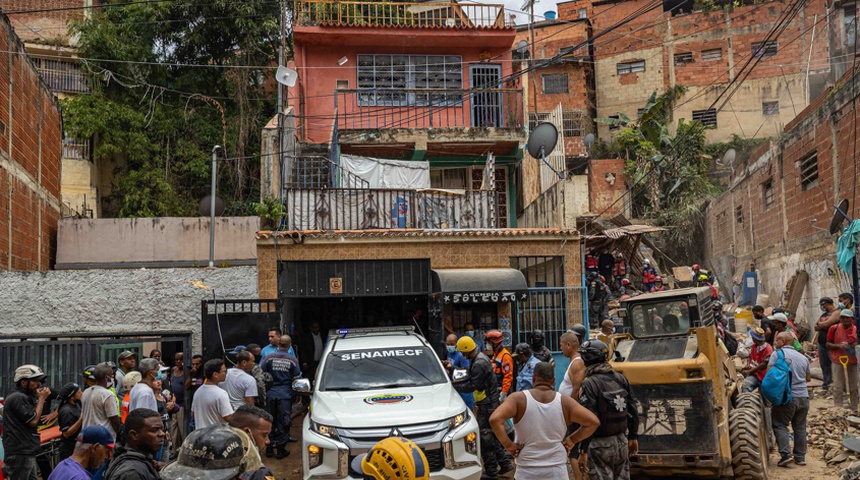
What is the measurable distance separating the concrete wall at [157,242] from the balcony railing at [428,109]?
4.06 m

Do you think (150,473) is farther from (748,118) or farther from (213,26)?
(748,118)

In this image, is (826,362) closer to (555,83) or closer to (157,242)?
(157,242)

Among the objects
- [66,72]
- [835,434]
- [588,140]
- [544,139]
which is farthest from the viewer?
[588,140]

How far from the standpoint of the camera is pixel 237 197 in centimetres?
2547

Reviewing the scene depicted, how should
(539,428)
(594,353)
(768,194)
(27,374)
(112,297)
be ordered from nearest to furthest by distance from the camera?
1. (539,428)
2. (594,353)
3. (27,374)
4. (112,297)
5. (768,194)

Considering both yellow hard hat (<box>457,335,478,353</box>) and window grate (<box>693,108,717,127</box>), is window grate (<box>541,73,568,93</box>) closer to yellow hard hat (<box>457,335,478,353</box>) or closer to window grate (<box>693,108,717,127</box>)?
window grate (<box>693,108,717,127</box>)

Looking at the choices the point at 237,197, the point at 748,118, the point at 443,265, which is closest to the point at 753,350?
the point at 443,265

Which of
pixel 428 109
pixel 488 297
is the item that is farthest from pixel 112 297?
pixel 428 109

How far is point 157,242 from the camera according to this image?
62.0 feet

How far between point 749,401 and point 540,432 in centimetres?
445

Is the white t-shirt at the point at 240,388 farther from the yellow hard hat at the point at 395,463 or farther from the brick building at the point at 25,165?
the brick building at the point at 25,165

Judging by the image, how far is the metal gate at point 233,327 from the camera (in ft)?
39.7

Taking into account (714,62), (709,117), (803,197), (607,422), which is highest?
(714,62)

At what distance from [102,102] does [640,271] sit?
18.9 metres
